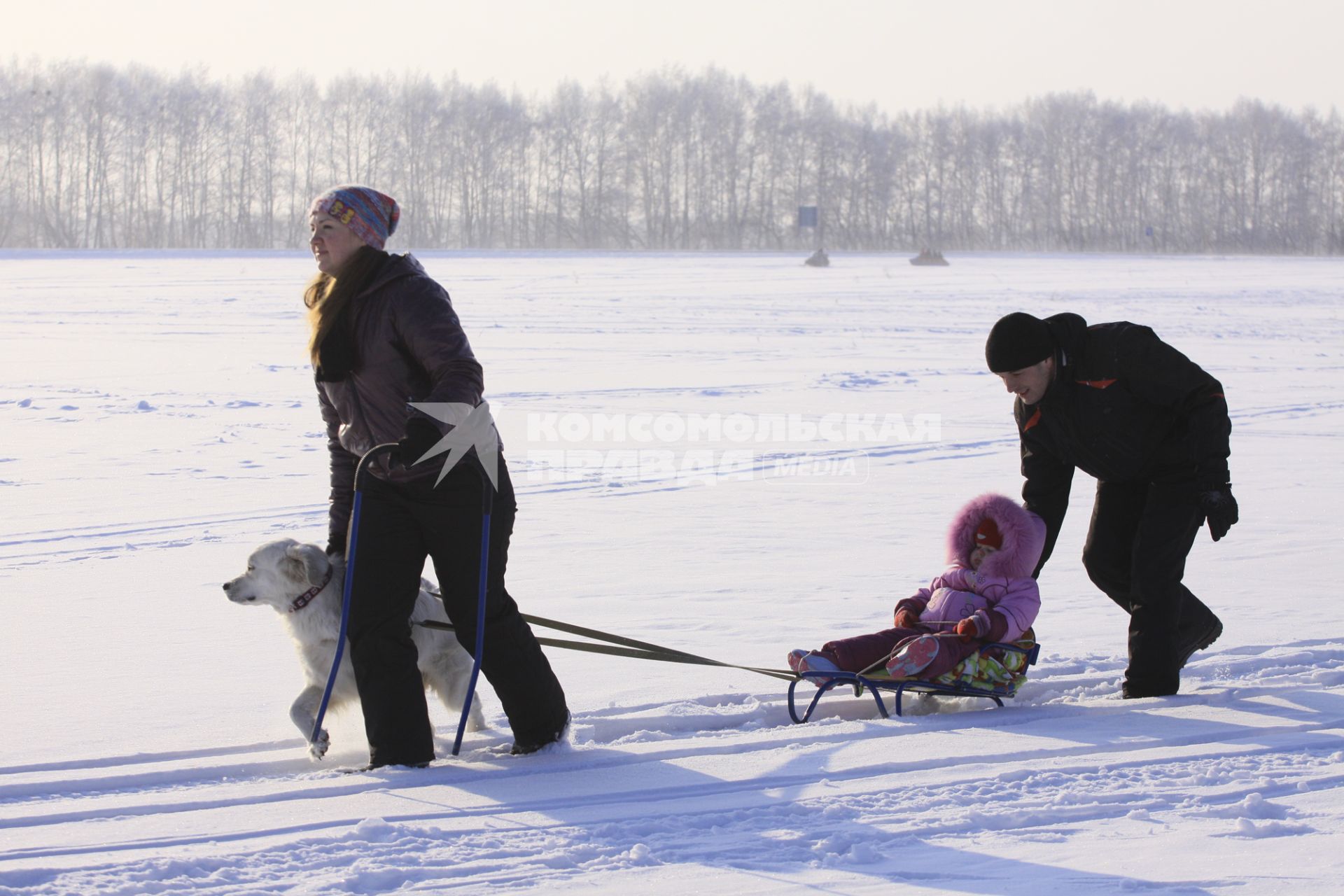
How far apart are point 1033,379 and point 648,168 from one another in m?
71.5

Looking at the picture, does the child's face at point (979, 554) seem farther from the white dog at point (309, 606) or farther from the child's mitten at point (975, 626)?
the white dog at point (309, 606)

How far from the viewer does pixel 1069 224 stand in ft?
257

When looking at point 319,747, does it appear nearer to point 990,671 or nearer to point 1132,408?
point 990,671

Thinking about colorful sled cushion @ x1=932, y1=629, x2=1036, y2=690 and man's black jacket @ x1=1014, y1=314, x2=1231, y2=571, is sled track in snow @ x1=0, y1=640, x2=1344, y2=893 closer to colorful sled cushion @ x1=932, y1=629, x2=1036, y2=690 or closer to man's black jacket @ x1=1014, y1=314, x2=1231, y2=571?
colorful sled cushion @ x1=932, y1=629, x2=1036, y2=690

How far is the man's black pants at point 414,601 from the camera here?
139 inches

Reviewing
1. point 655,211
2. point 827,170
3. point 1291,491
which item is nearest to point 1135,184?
point 827,170

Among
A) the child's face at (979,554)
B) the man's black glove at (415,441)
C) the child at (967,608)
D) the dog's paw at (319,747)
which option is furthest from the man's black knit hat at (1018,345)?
the dog's paw at (319,747)

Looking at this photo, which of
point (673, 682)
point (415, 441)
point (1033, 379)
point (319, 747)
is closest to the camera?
point (415, 441)

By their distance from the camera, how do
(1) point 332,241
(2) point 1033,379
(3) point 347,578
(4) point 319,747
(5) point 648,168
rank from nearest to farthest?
1. (1) point 332,241
2. (3) point 347,578
3. (4) point 319,747
4. (2) point 1033,379
5. (5) point 648,168

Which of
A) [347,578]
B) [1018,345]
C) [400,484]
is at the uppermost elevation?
[1018,345]

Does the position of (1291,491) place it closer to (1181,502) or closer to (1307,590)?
(1307,590)

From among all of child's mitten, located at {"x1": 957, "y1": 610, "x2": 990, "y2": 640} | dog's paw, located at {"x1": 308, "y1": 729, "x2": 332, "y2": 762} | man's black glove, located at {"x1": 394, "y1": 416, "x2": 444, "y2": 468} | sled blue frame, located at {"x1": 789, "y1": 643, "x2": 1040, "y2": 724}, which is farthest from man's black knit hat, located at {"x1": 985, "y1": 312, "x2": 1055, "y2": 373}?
dog's paw, located at {"x1": 308, "y1": 729, "x2": 332, "y2": 762}

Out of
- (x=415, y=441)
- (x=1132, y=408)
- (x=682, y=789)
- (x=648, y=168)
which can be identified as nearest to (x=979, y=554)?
(x=1132, y=408)

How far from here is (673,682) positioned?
457 centimetres
